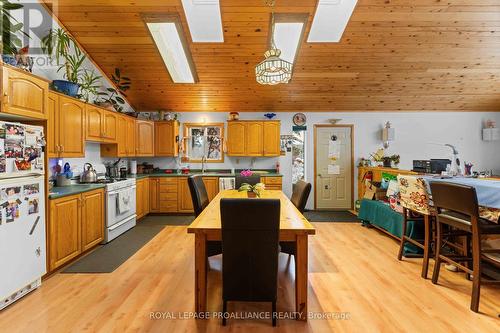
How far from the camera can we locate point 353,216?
5.30 meters

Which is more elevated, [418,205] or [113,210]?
[418,205]

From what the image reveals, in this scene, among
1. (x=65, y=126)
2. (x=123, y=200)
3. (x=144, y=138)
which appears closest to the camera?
(x=65, y=126)

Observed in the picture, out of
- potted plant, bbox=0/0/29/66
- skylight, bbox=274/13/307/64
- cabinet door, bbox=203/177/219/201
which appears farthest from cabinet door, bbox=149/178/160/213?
skylight, bbox=274/13/307/64

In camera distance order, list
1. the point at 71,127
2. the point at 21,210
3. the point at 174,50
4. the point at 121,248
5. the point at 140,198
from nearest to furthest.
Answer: the point at 21,210
the point at 71,127
the point at 121,248
the point at 174,50
the point at 140,198

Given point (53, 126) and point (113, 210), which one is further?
point (113, 210)

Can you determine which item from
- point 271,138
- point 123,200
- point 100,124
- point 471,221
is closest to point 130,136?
point 100,124

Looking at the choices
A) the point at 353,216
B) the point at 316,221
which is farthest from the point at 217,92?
the point at 353,216

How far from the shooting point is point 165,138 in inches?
216

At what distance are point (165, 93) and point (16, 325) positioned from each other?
4223mm

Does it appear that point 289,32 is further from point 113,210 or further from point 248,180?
point 113,210

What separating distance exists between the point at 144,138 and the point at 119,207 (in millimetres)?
1852

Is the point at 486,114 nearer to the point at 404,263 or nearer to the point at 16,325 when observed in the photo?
the point at 404,263

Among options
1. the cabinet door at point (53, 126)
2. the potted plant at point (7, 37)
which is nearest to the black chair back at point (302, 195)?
the cabinet door at point (53, 126)

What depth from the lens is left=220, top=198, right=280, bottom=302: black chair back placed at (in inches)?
68.2
